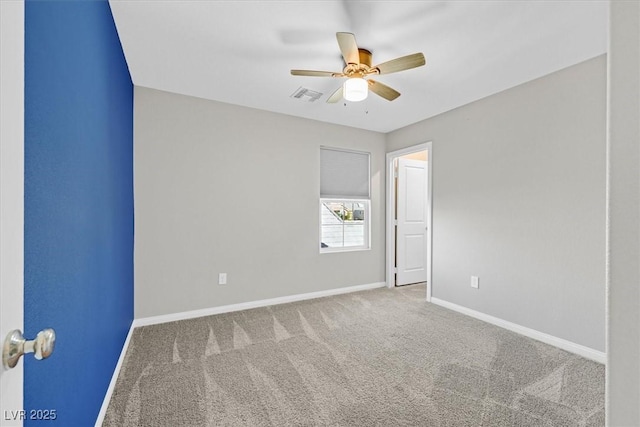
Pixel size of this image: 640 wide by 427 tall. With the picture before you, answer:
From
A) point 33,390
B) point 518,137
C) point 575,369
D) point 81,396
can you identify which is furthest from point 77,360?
point 518,137

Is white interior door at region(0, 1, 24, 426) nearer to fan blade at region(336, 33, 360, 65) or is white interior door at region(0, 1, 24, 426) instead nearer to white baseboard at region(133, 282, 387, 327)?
fan blade at region(336, 33, 360, 65)

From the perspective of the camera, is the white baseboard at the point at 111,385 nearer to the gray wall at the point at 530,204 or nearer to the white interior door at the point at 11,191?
the white interior door at the point at 11,191

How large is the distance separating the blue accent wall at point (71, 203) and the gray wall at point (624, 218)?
4.33ft

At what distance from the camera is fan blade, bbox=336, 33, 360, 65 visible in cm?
186

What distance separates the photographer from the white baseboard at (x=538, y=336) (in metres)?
2.44

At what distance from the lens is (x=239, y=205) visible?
359 cm

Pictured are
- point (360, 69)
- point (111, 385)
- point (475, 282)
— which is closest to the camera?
point (111, 385)

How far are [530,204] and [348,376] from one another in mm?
2431

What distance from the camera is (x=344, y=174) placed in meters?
4.42

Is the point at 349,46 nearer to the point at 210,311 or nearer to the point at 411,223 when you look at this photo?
the point at 210,311

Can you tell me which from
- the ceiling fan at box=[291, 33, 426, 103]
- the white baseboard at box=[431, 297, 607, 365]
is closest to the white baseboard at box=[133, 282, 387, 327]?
the white baseboard at box=[431, 297, 607, 365]

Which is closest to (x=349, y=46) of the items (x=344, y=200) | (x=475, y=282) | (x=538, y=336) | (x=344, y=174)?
(x=344, y=174)

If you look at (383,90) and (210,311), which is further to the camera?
(210,311)

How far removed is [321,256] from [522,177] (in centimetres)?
258
